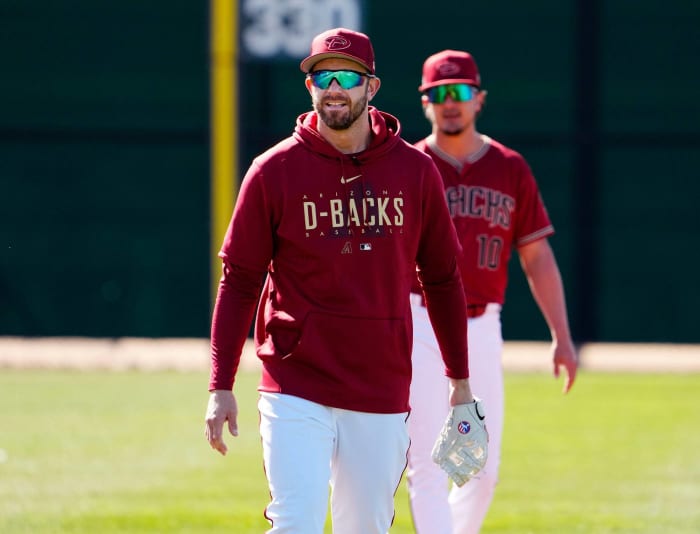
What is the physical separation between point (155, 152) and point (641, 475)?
9.75 m

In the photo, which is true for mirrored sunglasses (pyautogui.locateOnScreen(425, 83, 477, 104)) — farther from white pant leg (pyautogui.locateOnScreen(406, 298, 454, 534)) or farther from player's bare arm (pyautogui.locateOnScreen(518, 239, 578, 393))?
white pant leg (pyautogui.locateOnScreen(406, 298, 454, 534))

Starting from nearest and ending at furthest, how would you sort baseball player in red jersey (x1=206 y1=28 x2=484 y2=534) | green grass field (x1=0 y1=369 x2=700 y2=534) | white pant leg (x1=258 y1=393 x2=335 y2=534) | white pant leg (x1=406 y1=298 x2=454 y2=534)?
1. white pant leg (x1=258 y1=393 x2=335 y2=534)
2. baseball player in red jersey (x1=206 y1=28 x2=484 y2=534)
3. white pant leg (x1=406 y1=298 x2=454 y2=534)
4. green grass field (x1=0 y1=369 x2=700 y2=534)

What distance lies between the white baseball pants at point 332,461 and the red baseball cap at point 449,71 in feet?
6.59

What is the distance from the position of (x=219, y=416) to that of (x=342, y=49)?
131 cm

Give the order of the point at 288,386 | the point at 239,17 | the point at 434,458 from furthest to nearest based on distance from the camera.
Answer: the point at 239,17
the point at 434,458
the point at 288,386

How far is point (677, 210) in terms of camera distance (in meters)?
17.2

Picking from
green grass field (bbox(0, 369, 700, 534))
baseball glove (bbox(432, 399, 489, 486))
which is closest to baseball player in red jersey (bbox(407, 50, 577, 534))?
baseball glove (bbox(432, 399, 489, 486))

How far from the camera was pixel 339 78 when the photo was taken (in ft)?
16.6

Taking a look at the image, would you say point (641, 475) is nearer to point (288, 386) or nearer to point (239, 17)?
point (288, 386)

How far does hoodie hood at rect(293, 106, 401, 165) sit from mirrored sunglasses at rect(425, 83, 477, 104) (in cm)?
133

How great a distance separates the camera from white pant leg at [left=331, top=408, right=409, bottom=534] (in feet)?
16.6

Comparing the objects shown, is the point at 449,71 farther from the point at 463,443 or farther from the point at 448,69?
the point at 463,443

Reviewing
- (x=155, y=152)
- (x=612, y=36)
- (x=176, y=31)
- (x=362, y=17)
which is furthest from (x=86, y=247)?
(x=612, y=36)

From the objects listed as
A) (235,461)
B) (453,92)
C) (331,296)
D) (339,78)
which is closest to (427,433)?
(331,296)
